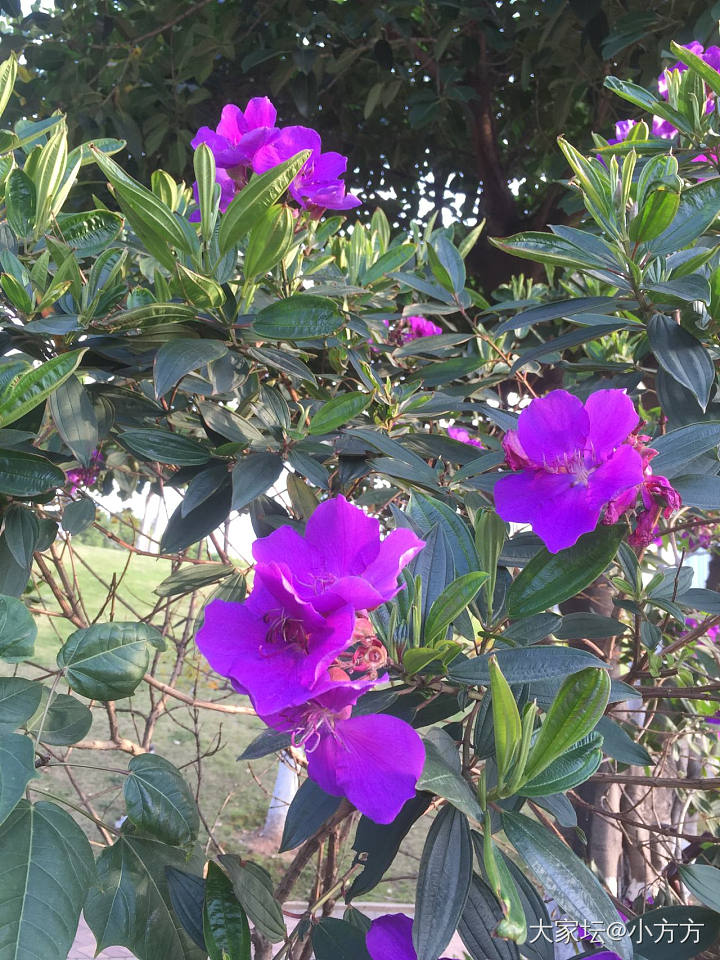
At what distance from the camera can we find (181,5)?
2707mm

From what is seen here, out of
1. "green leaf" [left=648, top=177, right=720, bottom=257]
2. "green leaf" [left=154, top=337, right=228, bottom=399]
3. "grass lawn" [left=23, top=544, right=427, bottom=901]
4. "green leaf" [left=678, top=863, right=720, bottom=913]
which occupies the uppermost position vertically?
"green leaf" [left=648, top=177, right=720, bottom=257]

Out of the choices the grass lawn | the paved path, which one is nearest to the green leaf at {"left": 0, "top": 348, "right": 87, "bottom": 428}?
the grass lawn

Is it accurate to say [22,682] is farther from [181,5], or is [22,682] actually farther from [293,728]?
[181,5]

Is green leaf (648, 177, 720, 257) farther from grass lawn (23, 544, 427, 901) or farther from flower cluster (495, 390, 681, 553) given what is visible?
grass lawn (23, 544, 427, 901)

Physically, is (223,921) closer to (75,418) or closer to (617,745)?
(617,745)

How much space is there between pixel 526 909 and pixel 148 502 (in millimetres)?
1642

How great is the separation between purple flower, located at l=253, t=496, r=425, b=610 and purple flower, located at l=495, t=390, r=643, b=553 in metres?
0.15

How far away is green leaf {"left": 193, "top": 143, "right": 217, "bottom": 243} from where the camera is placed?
79cm

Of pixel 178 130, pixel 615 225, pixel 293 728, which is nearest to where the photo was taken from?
pixel 293 728

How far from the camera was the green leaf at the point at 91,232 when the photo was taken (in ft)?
3.05

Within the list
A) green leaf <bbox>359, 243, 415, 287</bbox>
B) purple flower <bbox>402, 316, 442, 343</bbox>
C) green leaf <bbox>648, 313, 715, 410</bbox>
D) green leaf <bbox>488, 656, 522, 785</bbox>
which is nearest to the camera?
green leaf <bbox>488, 656, 522, 785</bbox>

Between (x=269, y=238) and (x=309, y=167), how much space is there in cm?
27

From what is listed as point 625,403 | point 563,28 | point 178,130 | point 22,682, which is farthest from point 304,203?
point 178,130

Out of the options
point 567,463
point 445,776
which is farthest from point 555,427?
point 445,776
